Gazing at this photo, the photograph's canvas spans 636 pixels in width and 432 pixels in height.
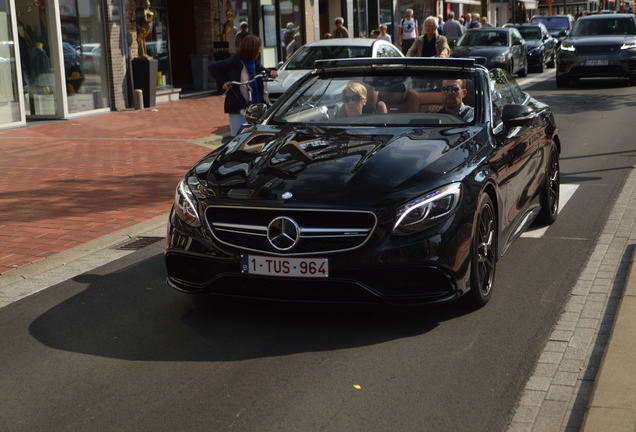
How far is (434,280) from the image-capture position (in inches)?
220

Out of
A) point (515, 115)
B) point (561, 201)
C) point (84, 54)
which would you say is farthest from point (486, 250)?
point (84, 54)

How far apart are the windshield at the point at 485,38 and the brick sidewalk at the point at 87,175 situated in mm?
10452

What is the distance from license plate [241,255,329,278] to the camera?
216 inches

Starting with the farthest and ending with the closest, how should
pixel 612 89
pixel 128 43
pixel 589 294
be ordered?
pixel 612 89 → pixel 128 43 → pixel 589 294

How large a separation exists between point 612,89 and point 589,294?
19.2m

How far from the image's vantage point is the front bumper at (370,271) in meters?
5.46

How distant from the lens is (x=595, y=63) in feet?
80.1

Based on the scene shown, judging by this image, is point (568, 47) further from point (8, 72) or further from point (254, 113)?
point (254, 113)

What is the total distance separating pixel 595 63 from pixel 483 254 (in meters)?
19.5

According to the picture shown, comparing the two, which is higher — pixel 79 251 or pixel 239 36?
pixel 239 36

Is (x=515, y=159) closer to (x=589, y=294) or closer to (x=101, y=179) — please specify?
(x=589, y=294)

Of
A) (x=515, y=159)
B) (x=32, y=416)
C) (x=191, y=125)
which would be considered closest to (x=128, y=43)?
(x=191, y=125)

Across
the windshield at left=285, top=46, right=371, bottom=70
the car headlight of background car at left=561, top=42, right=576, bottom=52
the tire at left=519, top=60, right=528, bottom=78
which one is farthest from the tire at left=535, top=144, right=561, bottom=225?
the tire at left=519, top=60, right=528, bottom=78

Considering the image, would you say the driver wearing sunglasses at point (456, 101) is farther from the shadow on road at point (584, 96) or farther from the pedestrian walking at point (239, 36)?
the shadow on road at point (584, 96)
